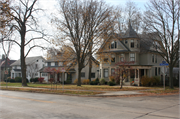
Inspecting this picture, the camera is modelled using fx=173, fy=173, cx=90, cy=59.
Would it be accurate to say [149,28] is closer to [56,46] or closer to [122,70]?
[122,70]

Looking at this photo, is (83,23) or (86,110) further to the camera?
(83,23)

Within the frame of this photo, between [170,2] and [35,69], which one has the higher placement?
[170,2]

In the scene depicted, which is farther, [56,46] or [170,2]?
[56,46]

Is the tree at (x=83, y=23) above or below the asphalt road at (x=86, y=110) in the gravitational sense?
above

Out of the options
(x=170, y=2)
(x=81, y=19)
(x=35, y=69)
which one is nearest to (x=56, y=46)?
(x=81, y=19)

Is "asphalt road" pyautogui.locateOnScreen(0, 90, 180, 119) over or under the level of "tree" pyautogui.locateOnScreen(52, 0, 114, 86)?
under

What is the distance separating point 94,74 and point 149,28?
22348 mm

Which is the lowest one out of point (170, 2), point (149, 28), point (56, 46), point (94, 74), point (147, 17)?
point (94, 74)

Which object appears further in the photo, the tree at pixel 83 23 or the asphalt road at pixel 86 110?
the tree at pixel 83 23

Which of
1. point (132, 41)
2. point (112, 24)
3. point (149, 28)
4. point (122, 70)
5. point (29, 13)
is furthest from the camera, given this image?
point (132, 41)

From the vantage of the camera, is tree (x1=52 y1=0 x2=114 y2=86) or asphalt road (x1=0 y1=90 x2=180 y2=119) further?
tree (x1=52 y1=0 x2=114 y2=86)

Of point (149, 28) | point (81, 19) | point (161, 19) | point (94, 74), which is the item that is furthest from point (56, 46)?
point (94, 74)

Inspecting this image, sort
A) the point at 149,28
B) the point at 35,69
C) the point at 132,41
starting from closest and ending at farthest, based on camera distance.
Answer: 1. the point at 149,28
2. the point at 132,41
3. the point at 35,69

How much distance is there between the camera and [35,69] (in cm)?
5497
